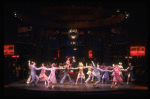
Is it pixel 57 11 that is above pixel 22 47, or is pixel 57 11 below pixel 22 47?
above

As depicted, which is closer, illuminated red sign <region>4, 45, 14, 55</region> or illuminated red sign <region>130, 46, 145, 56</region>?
illuminated red sign <region>130, 46, 145, 56</region>

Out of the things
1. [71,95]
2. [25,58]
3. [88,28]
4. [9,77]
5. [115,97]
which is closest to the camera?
[115,97]

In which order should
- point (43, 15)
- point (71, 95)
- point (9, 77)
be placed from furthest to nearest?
point (43, 15) < point (9, 77) < point (71, 95)

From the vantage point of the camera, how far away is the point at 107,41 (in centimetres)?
2177

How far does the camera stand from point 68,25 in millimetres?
21688

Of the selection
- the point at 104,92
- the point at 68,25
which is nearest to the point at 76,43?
the point at 68,25

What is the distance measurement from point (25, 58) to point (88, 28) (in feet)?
36.8

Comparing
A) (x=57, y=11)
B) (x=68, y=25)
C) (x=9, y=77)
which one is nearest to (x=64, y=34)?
(x=68, y=25)

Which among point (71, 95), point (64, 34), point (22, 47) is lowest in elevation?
point (71, 95)

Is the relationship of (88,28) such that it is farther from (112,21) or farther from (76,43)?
(76,43)

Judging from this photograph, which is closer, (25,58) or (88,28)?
(88,28)

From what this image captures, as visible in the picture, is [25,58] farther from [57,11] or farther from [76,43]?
[57,11]

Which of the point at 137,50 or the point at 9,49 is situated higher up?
the point at 9,49

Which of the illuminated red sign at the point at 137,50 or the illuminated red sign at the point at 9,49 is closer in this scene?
the illuminated red sign at the point at 137,50
